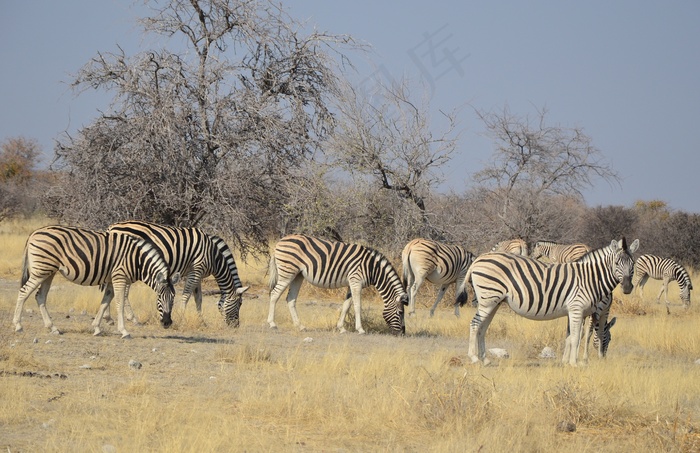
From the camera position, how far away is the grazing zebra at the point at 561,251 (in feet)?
72.6

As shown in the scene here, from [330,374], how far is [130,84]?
952 centimetres

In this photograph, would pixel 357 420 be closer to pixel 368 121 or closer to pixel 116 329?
pixel 116 329

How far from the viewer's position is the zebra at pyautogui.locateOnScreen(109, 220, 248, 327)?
13367 millimetres

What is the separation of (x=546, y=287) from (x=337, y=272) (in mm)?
4297

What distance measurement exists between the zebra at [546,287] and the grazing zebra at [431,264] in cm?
586

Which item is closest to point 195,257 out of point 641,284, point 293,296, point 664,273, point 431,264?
point 293,296

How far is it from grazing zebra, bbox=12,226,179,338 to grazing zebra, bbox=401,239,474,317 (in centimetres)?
602

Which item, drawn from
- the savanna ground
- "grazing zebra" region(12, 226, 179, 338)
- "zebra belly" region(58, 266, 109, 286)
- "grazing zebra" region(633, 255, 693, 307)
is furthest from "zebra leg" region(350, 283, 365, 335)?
"grazing zebra" region(633, 255, 693, 307)

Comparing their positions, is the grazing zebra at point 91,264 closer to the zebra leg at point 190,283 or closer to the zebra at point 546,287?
the zebra leg at point 190,283

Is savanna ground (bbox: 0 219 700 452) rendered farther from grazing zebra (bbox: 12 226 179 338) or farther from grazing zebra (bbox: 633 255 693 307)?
grazing zebra (bbox: 633 255 693 307)

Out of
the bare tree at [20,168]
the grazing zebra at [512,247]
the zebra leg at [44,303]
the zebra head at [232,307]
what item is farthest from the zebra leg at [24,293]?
the bare tree at [20,168]

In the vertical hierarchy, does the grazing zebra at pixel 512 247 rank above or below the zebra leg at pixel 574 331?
above

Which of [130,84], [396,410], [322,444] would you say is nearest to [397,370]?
[396,410]

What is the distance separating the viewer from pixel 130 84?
54.7 ft
